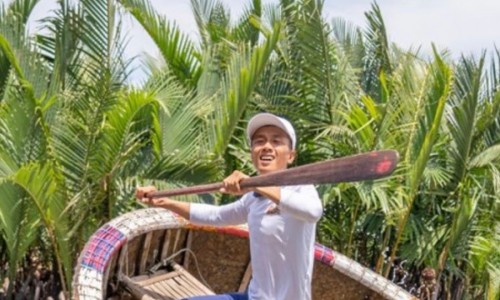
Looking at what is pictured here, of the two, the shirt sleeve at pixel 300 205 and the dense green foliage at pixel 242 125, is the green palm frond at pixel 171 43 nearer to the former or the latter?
the dense green foliage at pixel 242 125

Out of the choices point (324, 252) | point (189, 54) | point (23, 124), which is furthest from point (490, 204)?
point (23, 124)

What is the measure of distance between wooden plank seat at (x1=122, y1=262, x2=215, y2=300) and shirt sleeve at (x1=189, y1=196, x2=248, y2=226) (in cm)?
114

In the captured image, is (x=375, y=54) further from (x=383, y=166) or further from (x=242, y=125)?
(x=383, y=166)

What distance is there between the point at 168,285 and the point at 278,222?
2139 millimetres

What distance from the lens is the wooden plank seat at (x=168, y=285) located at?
5.02m

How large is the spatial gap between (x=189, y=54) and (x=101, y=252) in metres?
3.80

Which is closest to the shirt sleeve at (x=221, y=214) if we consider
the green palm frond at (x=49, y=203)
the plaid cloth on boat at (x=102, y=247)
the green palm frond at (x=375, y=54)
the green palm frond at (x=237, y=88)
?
the plaid cloth on boat at (x=102, y=247)

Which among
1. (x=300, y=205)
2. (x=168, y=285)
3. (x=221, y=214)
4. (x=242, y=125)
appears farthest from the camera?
(x=242, y=125)

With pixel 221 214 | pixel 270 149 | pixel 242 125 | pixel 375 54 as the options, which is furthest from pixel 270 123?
pixel 375 54

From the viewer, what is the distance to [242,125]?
26.1 ft

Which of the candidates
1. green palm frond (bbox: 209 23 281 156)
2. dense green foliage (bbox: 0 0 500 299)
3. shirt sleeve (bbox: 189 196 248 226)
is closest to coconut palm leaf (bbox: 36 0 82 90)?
dense green foliage (bbox: 0 0 500 299)

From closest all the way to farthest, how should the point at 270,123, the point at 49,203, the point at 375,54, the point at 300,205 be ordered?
the point at 300,205
the point at 270,123
the point at 49,203
the point at 375,54

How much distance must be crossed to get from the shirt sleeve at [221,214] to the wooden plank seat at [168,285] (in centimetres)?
114

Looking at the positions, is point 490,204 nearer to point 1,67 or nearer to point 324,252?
point 324,252
